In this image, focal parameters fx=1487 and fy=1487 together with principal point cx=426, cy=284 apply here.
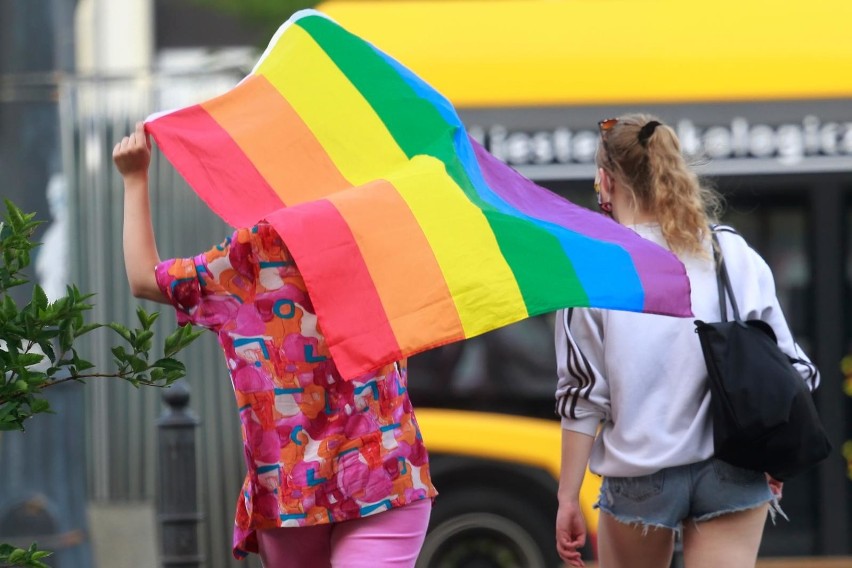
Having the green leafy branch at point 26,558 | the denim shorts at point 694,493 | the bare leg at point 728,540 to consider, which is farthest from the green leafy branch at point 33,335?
the bare leg at point 728,540

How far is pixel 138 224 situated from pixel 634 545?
1.37 m

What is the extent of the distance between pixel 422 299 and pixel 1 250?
0.81 meters

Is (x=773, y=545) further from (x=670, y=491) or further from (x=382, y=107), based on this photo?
(x=382, y=107)

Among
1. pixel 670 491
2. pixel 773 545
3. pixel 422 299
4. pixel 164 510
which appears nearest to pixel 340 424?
pixel 422 299

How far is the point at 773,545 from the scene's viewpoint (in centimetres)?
745

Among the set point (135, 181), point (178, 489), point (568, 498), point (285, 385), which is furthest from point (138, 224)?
point (178, 489)

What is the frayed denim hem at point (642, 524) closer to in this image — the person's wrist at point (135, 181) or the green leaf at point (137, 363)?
the green leaf at point (137, 363)

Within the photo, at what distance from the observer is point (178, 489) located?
598cm

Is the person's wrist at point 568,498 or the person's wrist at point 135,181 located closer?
the person's wrist at point 135,181

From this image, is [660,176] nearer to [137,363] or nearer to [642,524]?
[642,524]

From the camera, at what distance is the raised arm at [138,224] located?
292cm

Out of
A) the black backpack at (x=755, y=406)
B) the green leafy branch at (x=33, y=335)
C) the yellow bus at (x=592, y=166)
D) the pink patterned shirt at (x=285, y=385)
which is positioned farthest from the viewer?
the yellow bus at (x=592, y=166)

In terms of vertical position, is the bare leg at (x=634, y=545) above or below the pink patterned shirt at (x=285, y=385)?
below

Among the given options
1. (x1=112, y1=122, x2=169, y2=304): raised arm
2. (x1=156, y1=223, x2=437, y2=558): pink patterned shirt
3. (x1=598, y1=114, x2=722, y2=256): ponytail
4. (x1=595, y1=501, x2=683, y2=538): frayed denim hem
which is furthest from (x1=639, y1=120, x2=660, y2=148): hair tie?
(x1=112, y1=122, x2=169, y2=304): raised arm
